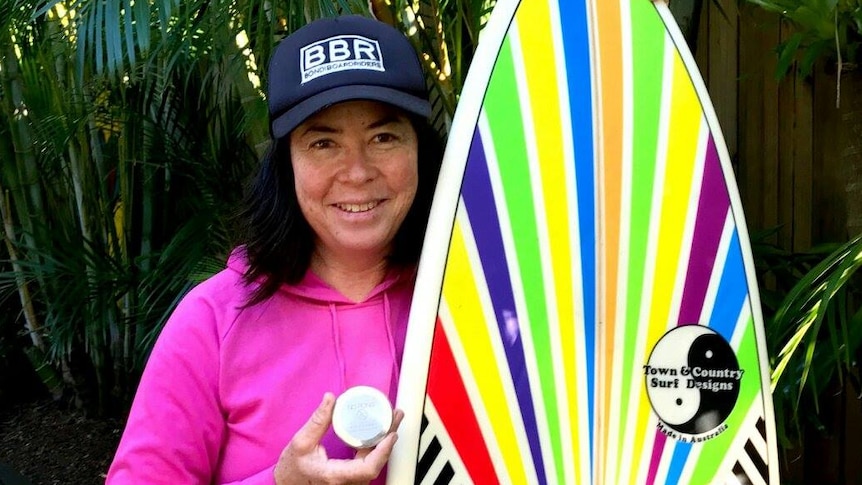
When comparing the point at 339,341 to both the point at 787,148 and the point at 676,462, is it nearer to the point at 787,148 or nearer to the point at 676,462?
the point at 676,462

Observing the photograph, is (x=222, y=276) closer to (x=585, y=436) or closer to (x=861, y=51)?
(x=585, y=436)

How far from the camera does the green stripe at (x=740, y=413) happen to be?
1272 millimetres

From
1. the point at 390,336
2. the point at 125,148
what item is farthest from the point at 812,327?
the point at 125,148

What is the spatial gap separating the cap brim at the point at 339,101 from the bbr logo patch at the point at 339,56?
0.11ft

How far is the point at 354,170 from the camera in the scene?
3.52 feet

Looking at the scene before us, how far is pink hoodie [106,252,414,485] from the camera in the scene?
41.4 inches

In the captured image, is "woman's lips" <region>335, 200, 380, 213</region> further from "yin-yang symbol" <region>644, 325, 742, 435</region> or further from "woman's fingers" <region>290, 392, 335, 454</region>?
"yin-yang symbol" <region>644, 325, 742, 435</region>

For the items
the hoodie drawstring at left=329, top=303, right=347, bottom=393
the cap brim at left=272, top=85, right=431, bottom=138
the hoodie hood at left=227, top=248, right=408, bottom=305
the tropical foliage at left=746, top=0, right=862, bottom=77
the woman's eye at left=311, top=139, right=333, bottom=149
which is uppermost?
the tropical foliage at left=746, top=0, right=862, bottom=77

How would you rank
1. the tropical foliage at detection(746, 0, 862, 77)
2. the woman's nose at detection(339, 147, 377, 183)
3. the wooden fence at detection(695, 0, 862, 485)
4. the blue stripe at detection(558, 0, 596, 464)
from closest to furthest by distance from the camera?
1. the woman's nose at detection(339, 147, 377, 183)
2. the blue stripe at detection(558, 0, 596, 464)
3. the tropical foliage at detection(746, 0, 862, 77)
4. the wooden fence at detection(695, 0, 862, 485)

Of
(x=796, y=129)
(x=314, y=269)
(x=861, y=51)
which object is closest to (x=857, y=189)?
(x=861, y=51)

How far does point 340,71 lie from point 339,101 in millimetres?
47

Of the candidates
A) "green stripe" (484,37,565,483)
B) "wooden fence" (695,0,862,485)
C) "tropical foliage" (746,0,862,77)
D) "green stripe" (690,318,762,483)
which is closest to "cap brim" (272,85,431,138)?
"green stripe" (484,37,565,483)

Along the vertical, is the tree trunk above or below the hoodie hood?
above

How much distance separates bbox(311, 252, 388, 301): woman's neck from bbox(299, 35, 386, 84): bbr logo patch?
0.28 metres
